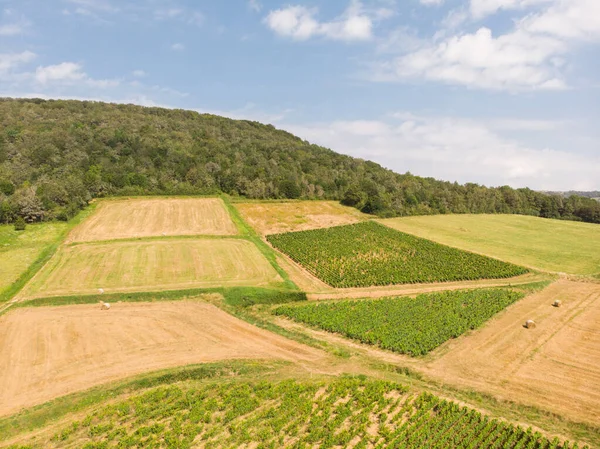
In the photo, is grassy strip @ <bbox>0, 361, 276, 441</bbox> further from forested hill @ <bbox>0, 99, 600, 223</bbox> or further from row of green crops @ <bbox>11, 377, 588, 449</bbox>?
forested hill @ <bbox>0, 99, 600, 223</bbox>

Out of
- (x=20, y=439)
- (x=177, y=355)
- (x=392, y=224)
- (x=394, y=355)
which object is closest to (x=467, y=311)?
(x=394, y=355)

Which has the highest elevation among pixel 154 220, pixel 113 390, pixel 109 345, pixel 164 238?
pixel 154 220

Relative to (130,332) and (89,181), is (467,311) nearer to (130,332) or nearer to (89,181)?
(130,332)

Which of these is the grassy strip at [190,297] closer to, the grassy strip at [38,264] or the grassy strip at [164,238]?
the grassy strip at [38,264]

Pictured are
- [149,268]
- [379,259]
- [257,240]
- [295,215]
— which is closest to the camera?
[149,268]

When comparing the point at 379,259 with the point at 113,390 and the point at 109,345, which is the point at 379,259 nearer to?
the point at 109,345

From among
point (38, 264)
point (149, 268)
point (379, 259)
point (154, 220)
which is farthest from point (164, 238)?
point (379, 259)

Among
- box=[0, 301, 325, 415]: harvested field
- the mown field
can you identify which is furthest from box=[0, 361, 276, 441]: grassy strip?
the mown field
